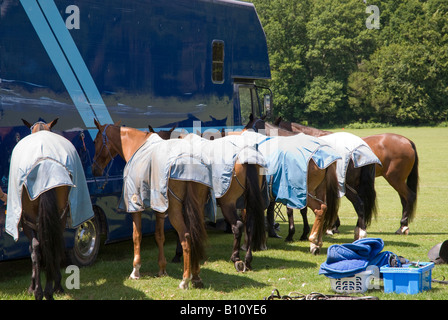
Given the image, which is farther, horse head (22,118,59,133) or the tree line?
the tree line

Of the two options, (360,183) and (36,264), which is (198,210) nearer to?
(36,264)

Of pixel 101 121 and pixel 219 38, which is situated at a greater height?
pixel 219 38

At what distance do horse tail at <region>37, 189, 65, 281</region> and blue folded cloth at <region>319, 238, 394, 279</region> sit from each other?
3055 millimetres

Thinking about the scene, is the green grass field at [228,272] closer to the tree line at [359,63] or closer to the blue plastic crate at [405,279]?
the blue plastic crate at [405,279]

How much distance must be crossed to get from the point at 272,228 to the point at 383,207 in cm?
601

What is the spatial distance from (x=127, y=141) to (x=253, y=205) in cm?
198

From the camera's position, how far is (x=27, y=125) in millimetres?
7355

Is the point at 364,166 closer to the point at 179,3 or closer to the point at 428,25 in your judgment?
A: the point at 179,3

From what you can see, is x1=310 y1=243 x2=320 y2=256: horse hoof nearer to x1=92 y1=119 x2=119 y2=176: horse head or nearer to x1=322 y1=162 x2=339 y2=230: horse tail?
x1=322 y1=162 x2=339 y2=230: horse tail

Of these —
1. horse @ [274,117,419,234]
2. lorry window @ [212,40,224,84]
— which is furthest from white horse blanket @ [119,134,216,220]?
horse @ [274,117,419,234]

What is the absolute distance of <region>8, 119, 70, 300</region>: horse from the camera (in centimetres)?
652

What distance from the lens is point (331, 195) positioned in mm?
9898

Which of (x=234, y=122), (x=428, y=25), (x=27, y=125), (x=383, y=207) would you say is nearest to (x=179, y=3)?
(x=234, y=122)

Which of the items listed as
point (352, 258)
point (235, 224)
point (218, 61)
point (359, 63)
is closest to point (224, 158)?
point (235, 224)
